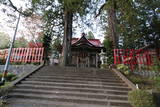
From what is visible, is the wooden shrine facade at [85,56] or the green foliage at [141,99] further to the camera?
the wooden shrine facade at [85,56]

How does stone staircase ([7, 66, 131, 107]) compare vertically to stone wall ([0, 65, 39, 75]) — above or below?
below

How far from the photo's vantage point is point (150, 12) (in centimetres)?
853

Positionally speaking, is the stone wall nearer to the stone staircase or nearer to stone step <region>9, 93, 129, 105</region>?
the stone staircase

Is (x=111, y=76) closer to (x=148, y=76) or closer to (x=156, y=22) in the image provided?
(x=148, y=76)

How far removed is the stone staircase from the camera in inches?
159

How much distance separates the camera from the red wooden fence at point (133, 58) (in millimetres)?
7648

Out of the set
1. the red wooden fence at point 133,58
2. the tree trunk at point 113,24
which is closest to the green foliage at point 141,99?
A: the red wooden fence at point 133,58

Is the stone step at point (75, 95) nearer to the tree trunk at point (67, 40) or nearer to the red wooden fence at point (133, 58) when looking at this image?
the red wooden fence at point (133, 58)

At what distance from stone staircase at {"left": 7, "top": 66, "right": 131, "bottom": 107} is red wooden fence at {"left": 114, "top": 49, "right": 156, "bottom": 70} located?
2282 mm

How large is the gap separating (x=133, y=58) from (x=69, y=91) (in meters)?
5.29

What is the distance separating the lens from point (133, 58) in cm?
793

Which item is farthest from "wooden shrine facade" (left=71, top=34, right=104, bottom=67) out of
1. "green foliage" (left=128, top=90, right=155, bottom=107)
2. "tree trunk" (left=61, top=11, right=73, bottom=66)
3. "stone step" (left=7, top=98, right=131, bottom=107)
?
"green foliage" (left=128, top=90, right=155, bottom=107)

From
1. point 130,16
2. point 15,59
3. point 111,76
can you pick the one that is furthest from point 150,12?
point 15,59

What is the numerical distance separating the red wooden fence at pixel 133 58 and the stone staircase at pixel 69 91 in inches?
89.9
